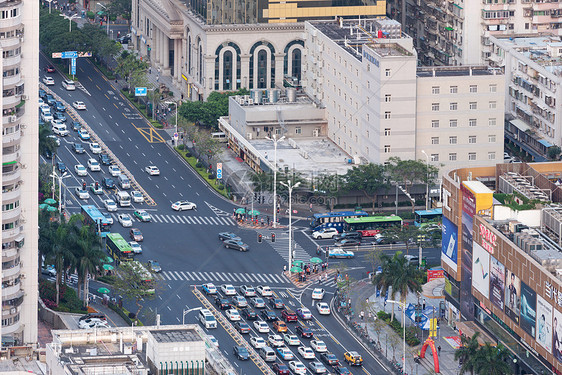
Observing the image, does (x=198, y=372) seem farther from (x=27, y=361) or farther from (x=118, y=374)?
(x=27, y=361)

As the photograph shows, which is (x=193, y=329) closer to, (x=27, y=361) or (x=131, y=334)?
(x=131, y=334)

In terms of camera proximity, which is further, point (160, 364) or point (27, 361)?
point (27, 361)

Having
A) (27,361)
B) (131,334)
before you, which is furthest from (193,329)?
(27,361)

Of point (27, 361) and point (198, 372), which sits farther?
point (27, 361)

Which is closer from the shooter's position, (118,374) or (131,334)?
(118,374)

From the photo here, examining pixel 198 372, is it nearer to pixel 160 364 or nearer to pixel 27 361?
pixel 160 364

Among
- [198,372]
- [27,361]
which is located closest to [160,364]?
[198,372]

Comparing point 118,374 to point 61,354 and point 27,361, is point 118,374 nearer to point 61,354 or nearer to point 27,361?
point 61,354
